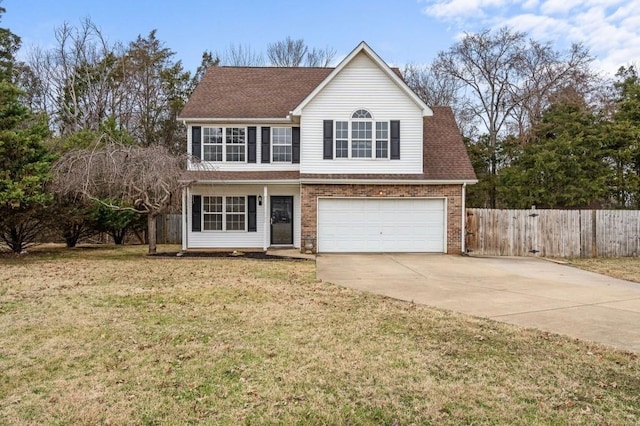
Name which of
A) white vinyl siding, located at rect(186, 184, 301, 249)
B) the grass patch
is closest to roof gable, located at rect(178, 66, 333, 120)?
white vinyl siding, located at rect(186, 184, 301, 249)

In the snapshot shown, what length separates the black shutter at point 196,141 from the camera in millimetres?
17172

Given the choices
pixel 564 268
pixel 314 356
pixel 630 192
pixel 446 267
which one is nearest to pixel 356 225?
pixel 446 267

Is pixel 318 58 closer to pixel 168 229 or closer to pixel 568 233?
pixel 168 229

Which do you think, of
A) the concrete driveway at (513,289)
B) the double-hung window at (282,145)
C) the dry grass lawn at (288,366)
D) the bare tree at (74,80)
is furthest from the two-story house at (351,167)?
the bare tree at (74,80)

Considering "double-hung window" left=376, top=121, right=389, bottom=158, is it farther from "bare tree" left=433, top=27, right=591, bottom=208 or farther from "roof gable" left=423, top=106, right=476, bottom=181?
"bare tree" left=433, top=27, right=591, bottom=208

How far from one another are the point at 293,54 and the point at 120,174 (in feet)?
79.7

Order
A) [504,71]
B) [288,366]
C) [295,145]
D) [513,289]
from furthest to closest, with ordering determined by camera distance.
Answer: [504,71] < [295,145] < [513,289] < [288,366]

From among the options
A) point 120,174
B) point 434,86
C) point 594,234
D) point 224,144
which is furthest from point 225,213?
point 434,86

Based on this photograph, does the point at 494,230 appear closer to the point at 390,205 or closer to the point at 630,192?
the point at 390,205

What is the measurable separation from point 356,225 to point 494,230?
5.00m

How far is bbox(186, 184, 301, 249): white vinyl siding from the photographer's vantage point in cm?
1716

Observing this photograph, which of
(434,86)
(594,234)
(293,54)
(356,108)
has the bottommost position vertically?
(594,234)

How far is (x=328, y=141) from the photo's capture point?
53.1 feet

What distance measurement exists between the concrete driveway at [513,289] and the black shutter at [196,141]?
6.61m
